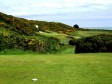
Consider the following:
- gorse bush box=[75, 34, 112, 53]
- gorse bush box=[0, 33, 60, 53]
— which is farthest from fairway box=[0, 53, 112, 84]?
gorse bush box=[0, 33, 60, 53]

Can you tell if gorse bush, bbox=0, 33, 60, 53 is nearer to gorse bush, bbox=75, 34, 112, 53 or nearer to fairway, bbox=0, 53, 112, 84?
gorse bush, bbox=75, 34, 112, 53

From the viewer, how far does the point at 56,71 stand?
1454cm

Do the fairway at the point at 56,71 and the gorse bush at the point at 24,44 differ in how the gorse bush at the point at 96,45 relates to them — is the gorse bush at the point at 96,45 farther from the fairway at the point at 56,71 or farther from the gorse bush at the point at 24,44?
the fairway at the point at 56,71

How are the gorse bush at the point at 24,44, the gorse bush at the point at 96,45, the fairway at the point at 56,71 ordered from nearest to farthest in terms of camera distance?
the fairway at the point at 56,71, the gorse bush at the point at 96,45, the gorse bush at the point at 24,44

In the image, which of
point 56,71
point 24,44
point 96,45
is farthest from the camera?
point 24,44

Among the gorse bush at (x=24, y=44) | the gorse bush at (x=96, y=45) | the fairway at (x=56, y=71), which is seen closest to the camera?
the fairway at (x=56, y=71)

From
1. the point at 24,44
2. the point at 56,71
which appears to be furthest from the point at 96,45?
the point at 56,71

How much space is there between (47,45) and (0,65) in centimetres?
1352

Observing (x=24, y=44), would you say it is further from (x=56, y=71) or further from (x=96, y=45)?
(x=56, y=71)

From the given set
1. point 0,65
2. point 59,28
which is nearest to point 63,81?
point 0,65

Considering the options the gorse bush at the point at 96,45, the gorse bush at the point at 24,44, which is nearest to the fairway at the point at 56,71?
the gorse bush at the point at 96,45

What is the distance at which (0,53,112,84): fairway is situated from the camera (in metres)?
12.8

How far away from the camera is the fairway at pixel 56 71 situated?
41.9 feet

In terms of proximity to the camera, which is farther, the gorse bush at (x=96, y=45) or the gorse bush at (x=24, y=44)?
the gorse bush at (x=24, y=44)
